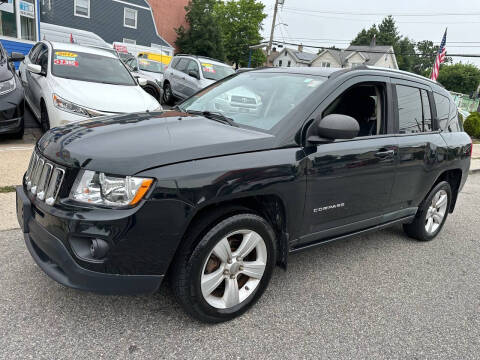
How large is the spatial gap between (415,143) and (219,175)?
7.31 ft

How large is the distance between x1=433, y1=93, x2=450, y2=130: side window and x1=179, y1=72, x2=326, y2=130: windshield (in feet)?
5.93

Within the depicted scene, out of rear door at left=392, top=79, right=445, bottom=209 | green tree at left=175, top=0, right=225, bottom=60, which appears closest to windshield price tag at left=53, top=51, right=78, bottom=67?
rear door at left=392, top=79, right=445, bottom=209

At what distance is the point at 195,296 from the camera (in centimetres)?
230

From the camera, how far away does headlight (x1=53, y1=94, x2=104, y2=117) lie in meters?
5.62

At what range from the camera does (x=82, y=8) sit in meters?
24.1

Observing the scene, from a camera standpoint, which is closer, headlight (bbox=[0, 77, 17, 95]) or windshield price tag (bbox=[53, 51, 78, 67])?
headlight (bbox=[0, 77, 17, 95])

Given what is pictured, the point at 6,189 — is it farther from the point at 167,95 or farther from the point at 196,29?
the point at 196,29

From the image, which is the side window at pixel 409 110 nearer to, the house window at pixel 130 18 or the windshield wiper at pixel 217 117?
the windshield wiper at pixel 217 117

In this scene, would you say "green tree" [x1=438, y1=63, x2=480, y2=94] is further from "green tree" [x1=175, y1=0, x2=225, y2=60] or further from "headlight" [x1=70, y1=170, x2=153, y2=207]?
"headlight" [x1=70, y1=170, x2=153, y2=207]

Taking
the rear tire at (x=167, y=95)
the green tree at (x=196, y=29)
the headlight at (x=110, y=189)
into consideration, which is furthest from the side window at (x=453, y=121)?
the green tree at (x=196, y=29)

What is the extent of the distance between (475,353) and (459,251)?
78.7 inches

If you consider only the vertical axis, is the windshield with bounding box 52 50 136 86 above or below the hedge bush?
above

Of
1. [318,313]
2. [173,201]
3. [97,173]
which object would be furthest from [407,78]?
[97,173]

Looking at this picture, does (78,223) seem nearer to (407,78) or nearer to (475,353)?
(475,353)
